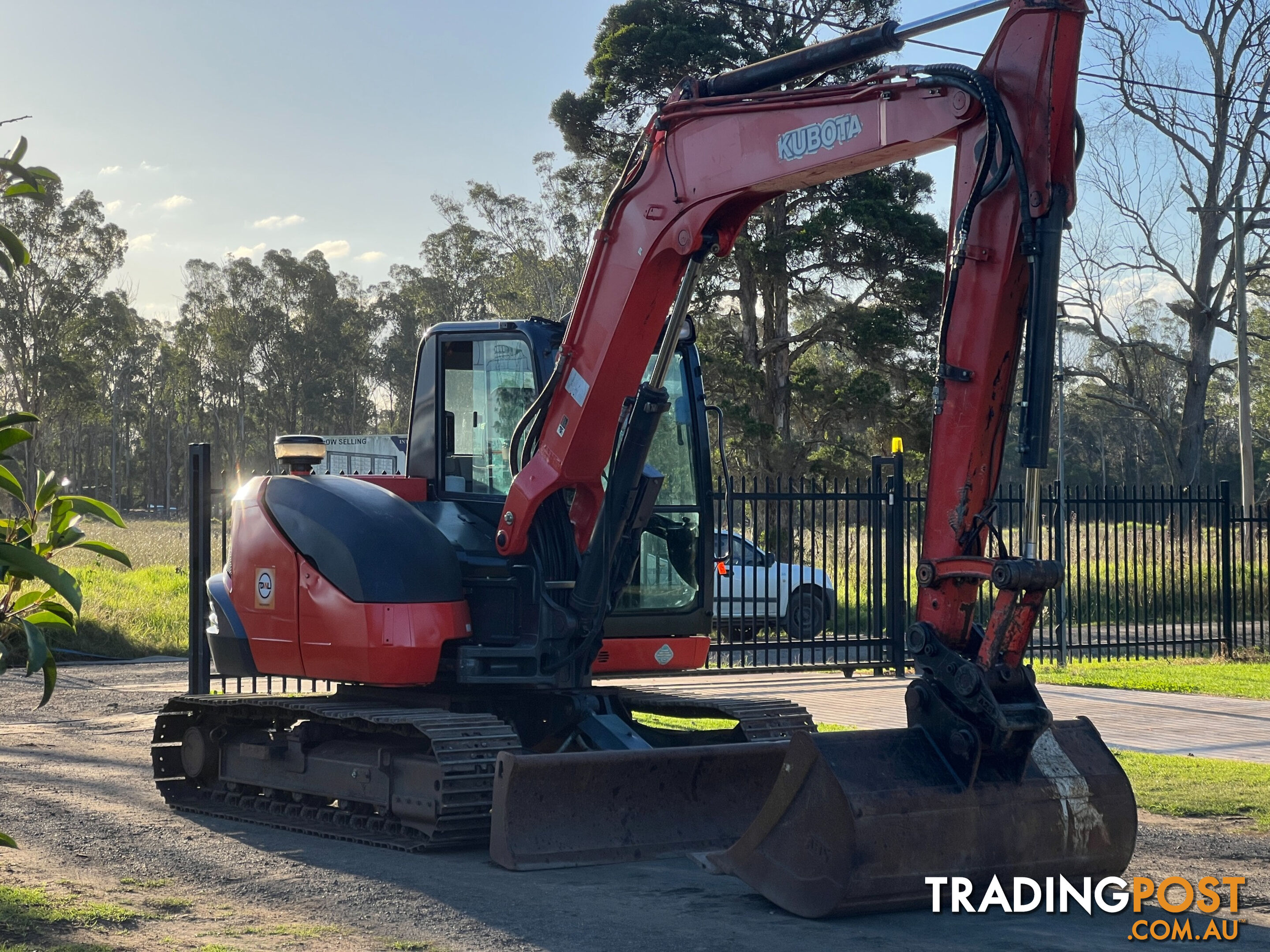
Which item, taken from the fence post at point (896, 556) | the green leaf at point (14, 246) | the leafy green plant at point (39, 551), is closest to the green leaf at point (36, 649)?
the leafy green plant at point (39, 551)

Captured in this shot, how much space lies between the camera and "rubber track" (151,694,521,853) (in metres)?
6.67

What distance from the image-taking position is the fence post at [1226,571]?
17.5 m

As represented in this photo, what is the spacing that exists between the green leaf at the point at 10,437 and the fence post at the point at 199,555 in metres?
7.65

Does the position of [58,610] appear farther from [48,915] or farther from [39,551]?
[48,915]

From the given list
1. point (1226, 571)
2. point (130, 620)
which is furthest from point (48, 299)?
point (1226, 571)

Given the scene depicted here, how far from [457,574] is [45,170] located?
443 cm

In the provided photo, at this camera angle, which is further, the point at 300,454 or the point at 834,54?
the point at 300,454

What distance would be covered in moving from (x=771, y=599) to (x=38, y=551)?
48.9 ft

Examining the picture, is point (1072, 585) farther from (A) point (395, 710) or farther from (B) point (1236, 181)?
(A) point (395, 710)

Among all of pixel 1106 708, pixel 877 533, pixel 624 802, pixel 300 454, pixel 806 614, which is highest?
pixel 300 454

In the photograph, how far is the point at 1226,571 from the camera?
57.6ft

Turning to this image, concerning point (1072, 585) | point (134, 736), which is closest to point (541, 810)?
point (134, 736)

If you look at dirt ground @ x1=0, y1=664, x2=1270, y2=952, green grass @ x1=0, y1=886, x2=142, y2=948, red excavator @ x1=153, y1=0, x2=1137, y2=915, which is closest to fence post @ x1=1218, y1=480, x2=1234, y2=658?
dirt ground @ x1=0, y1=664, x2=1270, y2=952

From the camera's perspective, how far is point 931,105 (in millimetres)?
5824
